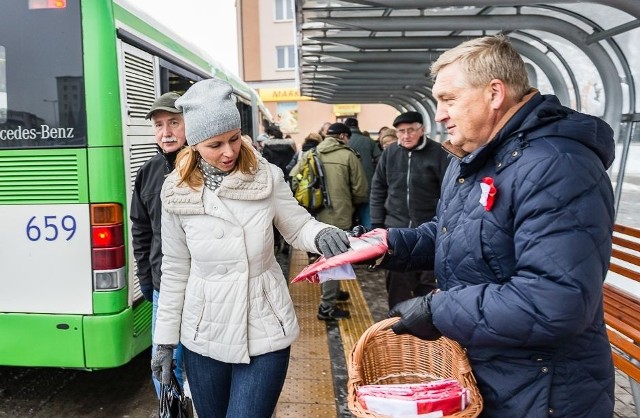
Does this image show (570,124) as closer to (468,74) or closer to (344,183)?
(468,74)

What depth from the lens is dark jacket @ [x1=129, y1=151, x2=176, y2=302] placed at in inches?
112

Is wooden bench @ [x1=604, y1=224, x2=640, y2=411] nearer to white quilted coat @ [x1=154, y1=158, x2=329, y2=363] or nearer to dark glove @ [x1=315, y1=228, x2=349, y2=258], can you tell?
dark glove @ [x1=315, y1=228, x2=349, y2=258]

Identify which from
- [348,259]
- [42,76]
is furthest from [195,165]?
[42,76]

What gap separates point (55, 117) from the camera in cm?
314

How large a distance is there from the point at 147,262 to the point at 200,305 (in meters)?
1.09

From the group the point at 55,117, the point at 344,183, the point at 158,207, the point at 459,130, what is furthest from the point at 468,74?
the point at 344,183

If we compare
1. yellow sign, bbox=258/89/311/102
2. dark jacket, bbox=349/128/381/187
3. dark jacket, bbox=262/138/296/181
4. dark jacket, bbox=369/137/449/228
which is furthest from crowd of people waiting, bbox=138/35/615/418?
yellow sign, bbox=258/89/311/102

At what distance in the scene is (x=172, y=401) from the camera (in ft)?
7.39

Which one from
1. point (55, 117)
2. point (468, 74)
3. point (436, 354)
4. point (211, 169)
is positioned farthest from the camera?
point (55, 117)

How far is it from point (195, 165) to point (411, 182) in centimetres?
240

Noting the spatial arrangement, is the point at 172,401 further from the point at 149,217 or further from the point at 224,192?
the point at 149,217

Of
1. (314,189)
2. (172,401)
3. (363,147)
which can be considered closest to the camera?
(172,401)

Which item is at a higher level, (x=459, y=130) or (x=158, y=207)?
(x=459, y=130)

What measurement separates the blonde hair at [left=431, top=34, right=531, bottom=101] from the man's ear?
11mm
